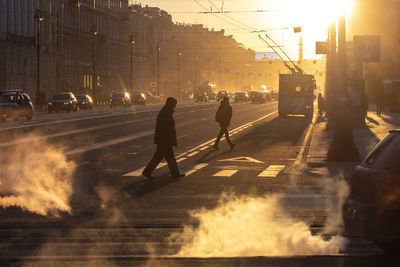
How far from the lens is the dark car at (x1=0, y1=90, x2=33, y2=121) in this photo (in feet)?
145

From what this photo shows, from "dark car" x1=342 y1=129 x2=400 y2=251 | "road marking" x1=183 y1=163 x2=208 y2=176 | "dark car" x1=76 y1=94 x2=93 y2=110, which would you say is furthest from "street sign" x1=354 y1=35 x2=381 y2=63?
"dark car" x1=76 y1=94 x2=93 y2=110

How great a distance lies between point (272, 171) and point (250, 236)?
8806 millimetres

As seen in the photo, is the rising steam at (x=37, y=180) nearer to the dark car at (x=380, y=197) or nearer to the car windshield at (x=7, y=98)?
the dark car at (x=380, y=197)

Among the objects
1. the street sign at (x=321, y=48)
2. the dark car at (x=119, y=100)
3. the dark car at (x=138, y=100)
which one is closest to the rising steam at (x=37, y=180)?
the street sign at (x=321, y=48)

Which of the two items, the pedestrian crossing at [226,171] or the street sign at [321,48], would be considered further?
the street sign at [321,48]

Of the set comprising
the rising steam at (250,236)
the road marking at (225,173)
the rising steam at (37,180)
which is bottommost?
the road marking at (225,173)

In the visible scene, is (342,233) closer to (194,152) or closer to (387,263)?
(387,263)

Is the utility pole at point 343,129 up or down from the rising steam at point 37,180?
up

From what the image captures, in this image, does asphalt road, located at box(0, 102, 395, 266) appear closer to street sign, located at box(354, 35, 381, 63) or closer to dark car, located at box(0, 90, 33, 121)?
street sign, located at box(354, 35, 381, 63)

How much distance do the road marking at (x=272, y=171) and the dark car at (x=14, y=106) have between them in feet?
92.4

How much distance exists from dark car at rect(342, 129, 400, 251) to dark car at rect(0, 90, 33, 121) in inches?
1514

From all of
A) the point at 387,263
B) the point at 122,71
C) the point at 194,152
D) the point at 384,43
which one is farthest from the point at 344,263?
the point at 122,71

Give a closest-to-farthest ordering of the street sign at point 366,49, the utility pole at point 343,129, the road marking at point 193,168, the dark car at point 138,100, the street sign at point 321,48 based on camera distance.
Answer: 1. the road marking at point 193,168
2. the street sign at point 366,49
3. the utility pole at point 343,129
4. the street sign at point 321,48
5. the dark car at point 138,100

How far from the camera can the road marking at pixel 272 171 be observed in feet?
54.7
